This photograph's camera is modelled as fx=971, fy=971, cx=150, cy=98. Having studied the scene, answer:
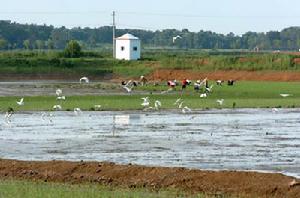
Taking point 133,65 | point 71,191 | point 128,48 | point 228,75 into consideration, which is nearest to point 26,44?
point 128,48

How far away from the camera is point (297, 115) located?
4541 cm

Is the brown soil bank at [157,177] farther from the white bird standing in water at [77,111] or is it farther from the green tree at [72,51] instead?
the green tree at [72,51]

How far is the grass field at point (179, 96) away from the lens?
164ft

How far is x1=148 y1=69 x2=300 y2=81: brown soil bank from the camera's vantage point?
86312mm

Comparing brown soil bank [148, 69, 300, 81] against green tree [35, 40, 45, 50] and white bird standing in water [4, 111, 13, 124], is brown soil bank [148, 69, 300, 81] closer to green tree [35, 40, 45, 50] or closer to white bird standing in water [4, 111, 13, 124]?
white bird standing in water [4, 111, 13, 124]

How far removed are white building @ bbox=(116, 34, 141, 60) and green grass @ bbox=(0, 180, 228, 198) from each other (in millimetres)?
86153

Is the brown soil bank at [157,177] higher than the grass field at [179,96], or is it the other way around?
the brown soil bank at [157,177]

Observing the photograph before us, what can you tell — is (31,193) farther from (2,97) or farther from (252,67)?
(252,67)

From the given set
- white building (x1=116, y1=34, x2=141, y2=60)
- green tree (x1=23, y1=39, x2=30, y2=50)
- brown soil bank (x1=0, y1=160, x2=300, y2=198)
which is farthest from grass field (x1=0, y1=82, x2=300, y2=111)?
green tree (x1=23, y1=39, x2=30, y2=50)

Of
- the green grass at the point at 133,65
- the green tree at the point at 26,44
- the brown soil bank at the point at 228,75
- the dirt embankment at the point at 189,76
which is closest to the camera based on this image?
the brown soil bank at the point at 228,75

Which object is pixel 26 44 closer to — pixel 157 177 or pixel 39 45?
pixel 39 45

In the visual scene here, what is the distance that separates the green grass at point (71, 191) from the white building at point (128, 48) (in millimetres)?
86153

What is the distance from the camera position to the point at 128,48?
107750mm

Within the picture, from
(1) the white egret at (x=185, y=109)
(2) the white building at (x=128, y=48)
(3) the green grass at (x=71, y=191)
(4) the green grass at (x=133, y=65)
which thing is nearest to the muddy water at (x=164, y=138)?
(1) the white egret at (x=185, y=109)
